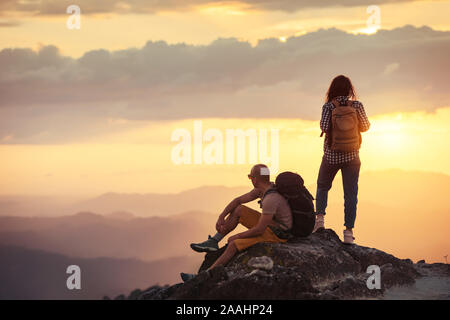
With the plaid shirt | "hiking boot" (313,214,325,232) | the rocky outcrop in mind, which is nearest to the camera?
the rocky outcrop

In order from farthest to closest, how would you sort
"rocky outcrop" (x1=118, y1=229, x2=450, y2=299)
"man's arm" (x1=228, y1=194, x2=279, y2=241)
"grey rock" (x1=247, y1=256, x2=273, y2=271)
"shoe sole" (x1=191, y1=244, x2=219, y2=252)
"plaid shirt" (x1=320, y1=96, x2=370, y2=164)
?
"plaid shirt" (x1=320, y1=96, x2=370, y2=164), "shoe sole" (x1=191, y1=244, x2=219, y2=252), "grey rock" (x1=247, y1=256, x2=273, y2=271), "man's arm" (x1=228, y1=194, x2=279, y2=241), "rocky outcrop" (x1=118, y1=229, x2=450, y2=299)

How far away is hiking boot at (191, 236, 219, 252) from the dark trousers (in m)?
2.62

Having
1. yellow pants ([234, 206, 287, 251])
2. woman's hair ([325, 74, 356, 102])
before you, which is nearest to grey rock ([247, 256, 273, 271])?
yellow pants ([234, 206, 287, 251])

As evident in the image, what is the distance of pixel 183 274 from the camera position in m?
15.9

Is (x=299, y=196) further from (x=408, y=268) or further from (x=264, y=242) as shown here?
(x=408, y=268)

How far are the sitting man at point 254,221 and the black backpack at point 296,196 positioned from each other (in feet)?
0.41

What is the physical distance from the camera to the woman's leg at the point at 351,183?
16.5 m

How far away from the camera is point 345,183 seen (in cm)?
1661

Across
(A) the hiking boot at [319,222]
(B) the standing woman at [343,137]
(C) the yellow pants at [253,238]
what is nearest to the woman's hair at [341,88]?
(B) the standing woman at [343,137]

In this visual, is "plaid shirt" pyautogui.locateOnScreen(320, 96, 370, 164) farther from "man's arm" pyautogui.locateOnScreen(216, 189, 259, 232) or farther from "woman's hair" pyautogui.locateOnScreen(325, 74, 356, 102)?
"man's arm" pyautogui.locateOnScreen(216, 189, 259, 232)

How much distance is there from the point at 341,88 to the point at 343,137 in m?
1.08

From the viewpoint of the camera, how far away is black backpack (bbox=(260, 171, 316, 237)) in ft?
51.0

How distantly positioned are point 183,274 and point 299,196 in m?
2.92
